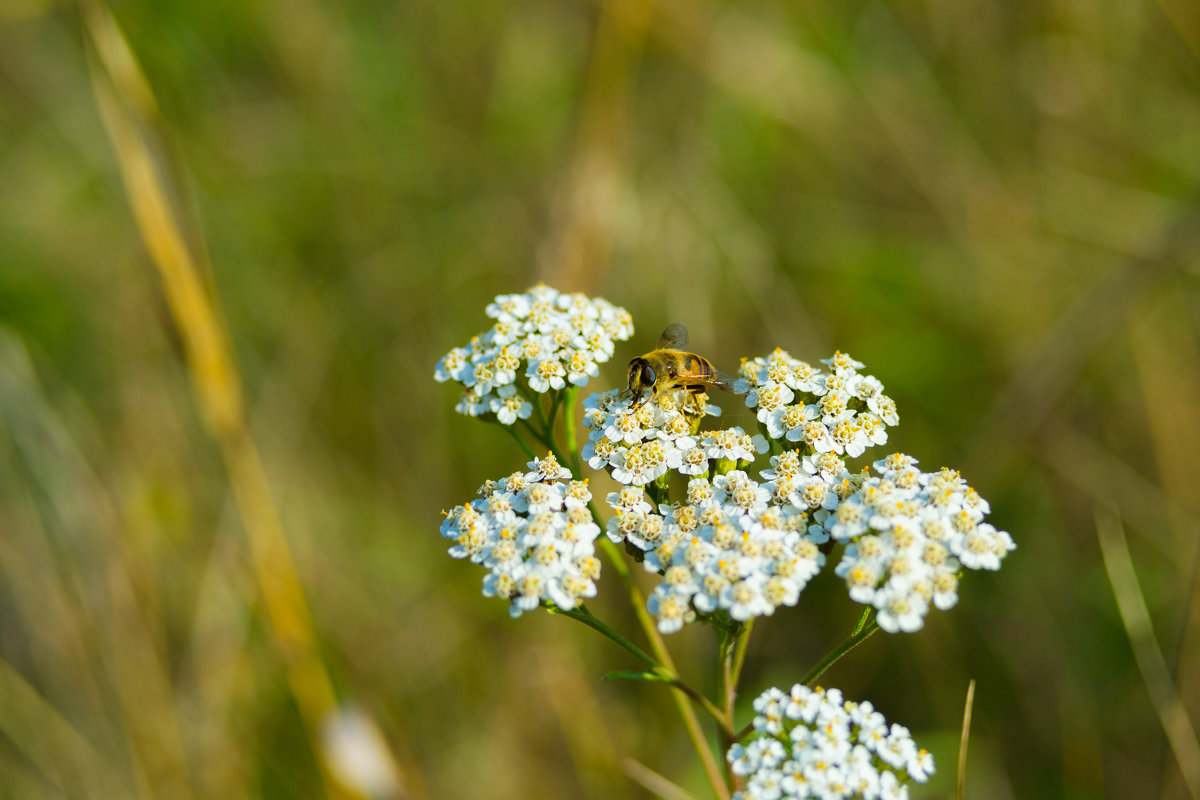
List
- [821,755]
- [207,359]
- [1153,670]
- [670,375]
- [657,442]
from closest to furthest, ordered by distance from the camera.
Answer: [821,755]
[657,442]
[670,375]
[1153,670]
[207,359]

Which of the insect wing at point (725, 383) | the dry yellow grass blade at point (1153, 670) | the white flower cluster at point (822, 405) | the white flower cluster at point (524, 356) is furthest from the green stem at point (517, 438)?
the dry yellow grass blade at point (1153, 670)

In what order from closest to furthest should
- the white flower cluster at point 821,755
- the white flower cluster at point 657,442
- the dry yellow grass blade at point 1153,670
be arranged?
the white flower cluster at point 821,755 < the white flower cluster at point 657,442 < the dry yellow grass blade at point 1153,670

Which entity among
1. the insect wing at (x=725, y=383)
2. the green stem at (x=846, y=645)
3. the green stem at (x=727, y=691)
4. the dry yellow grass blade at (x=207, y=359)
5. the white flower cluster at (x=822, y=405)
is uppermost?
the dry yellow grass blade at (x=207, y=359)

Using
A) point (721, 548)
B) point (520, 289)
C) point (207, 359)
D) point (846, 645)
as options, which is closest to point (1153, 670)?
point (846, 645)

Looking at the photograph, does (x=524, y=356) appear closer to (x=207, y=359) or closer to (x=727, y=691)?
(x=727, y=691)

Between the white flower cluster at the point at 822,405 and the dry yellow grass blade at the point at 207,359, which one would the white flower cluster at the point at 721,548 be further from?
the dry yellow grass blade at the point at 207,359

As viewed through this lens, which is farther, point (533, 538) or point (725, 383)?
point (725, 383)
